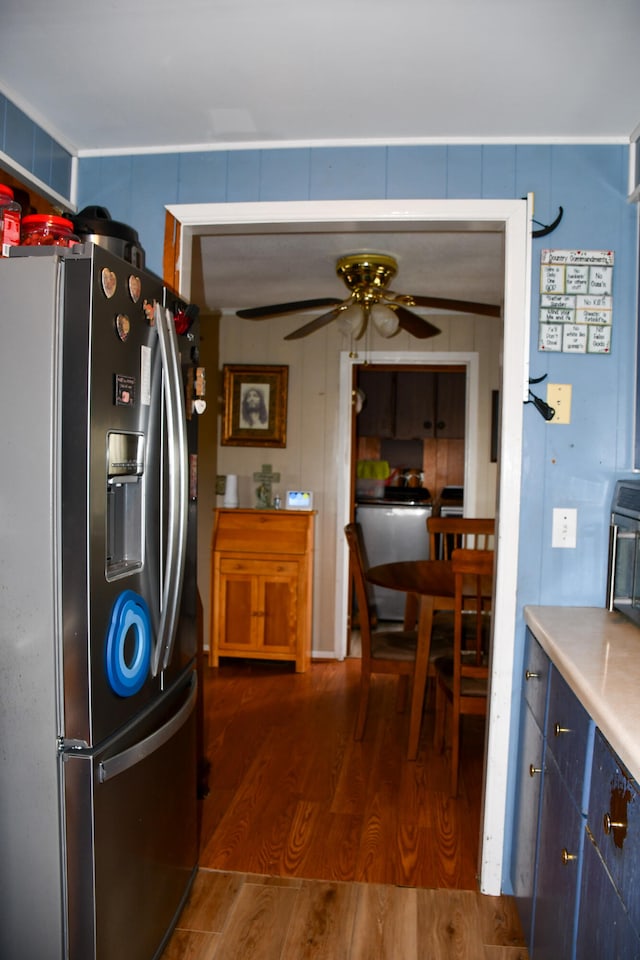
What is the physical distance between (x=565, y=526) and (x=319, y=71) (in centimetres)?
144

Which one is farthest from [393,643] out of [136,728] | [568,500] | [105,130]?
[105,130]

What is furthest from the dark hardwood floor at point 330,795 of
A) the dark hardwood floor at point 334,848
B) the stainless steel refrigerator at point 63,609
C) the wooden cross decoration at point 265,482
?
the wooden cross decoration at point 265,482

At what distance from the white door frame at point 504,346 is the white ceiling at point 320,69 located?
0.70 feet

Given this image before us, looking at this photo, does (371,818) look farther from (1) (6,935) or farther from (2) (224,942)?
(1) (6,935)

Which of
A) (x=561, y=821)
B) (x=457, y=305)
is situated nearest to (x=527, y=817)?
(x=561, y=821)

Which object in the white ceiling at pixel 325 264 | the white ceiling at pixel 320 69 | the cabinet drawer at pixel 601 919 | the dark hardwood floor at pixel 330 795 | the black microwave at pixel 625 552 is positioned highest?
the white ceiling at pixel 325 264

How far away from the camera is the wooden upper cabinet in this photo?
673 cm

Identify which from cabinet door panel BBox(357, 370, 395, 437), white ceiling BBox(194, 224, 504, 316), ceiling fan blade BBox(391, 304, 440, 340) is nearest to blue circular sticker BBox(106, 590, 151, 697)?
white ceiling BBox(194, 224, 504, 316)

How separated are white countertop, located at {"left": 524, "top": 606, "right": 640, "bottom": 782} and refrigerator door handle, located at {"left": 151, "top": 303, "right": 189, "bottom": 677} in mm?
944

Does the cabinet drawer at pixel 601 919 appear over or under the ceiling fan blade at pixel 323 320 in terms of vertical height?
under

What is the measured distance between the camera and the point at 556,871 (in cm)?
160

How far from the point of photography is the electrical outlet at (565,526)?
86.7 inches

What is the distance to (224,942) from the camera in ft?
6.58

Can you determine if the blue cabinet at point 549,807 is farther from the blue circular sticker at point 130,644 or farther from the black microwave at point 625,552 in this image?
the blue circular sticker at point 130,644
